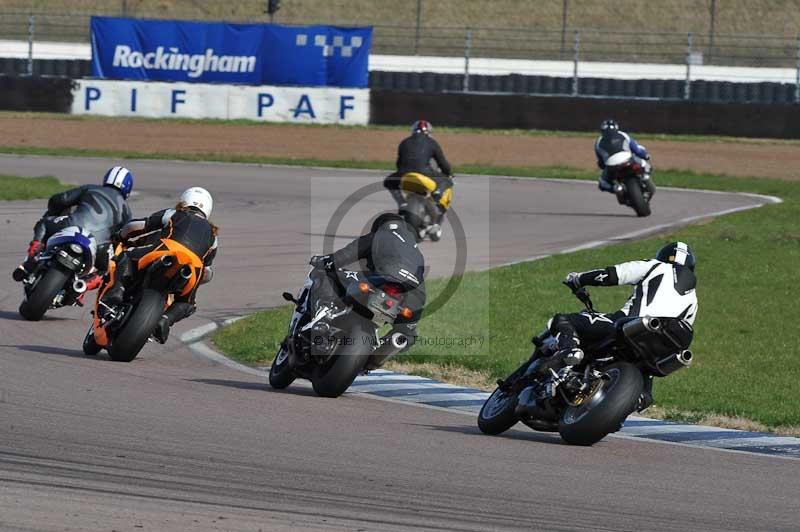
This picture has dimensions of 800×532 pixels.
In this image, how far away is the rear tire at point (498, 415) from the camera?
28.1ft

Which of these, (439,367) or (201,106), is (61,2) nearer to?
(201,106)

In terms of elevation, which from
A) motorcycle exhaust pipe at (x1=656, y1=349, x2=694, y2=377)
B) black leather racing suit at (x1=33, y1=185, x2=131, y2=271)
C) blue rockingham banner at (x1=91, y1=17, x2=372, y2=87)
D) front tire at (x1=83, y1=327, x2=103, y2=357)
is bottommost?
front tire at (x1=83, y1=327, x2=103, y2=357)

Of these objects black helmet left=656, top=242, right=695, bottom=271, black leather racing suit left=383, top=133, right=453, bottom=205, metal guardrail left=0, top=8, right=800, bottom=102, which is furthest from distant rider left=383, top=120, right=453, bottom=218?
metal guardrail left=0, top=8, right=800, bottom=102

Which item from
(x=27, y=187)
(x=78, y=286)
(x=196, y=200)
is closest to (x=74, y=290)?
(x=78, y=286)

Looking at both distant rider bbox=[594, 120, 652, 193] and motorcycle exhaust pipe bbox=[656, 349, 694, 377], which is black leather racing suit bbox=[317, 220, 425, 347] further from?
distant rider bbox=[594, 120, 652, 193]

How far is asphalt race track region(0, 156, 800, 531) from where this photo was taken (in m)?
6.14

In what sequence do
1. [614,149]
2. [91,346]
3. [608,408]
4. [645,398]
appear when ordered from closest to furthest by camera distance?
1. [608,408]
2. [645,398]
3. [91,346]
4. [614,149]

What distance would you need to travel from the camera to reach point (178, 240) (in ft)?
34.9

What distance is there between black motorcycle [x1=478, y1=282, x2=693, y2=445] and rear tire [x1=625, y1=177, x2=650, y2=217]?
13871 mm

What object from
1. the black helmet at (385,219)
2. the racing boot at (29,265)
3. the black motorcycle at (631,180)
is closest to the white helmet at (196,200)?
the racing boot at (29,265)

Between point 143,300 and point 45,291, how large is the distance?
2.11 meters

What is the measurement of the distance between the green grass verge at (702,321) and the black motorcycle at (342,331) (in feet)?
6.54

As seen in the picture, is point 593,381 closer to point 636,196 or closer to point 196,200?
point 196,200

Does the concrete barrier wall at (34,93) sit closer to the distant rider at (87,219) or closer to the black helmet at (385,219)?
the distant rider at (87,219)
